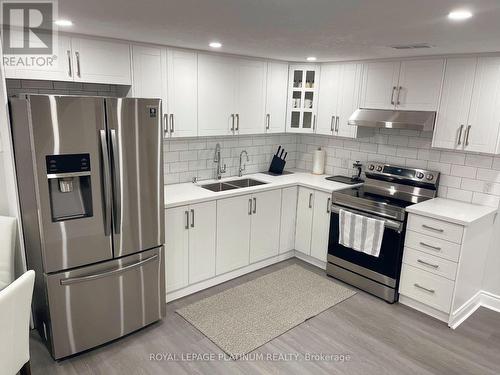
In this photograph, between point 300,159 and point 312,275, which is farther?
point 300,159

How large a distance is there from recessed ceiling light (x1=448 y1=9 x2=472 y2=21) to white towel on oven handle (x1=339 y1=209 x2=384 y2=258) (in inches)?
75.0

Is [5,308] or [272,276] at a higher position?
[5,308]

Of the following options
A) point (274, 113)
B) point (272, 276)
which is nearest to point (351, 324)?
point (272, 276)

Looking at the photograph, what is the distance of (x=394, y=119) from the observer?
3537mm

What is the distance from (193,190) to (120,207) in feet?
3.57

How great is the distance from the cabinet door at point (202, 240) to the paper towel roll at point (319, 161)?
1693mm

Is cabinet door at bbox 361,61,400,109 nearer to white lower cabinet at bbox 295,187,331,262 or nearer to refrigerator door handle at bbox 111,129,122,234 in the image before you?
white lower cabinet at bbox 295,187,331,262

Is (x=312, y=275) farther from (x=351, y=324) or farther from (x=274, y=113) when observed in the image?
(x=274, y=113)

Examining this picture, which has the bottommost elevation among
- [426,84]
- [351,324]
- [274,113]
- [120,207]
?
[351,324]

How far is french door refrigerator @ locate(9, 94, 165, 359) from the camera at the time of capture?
2.30 metres

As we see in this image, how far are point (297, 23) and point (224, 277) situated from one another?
8.27ft

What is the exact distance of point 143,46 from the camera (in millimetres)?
3152

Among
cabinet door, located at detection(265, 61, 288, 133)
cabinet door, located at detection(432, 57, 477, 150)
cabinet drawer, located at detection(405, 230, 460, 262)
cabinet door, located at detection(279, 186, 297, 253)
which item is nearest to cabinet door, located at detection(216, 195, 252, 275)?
cabinet door, located at detection(279, 186, 297, 253)

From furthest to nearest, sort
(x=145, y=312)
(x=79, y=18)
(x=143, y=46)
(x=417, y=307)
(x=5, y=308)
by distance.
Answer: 1. (x=417, y=307)
2. (x=143, y=46)
3. (x=145, y=312)
4. (x=79, y=18)
5. (x=5, y=308)
